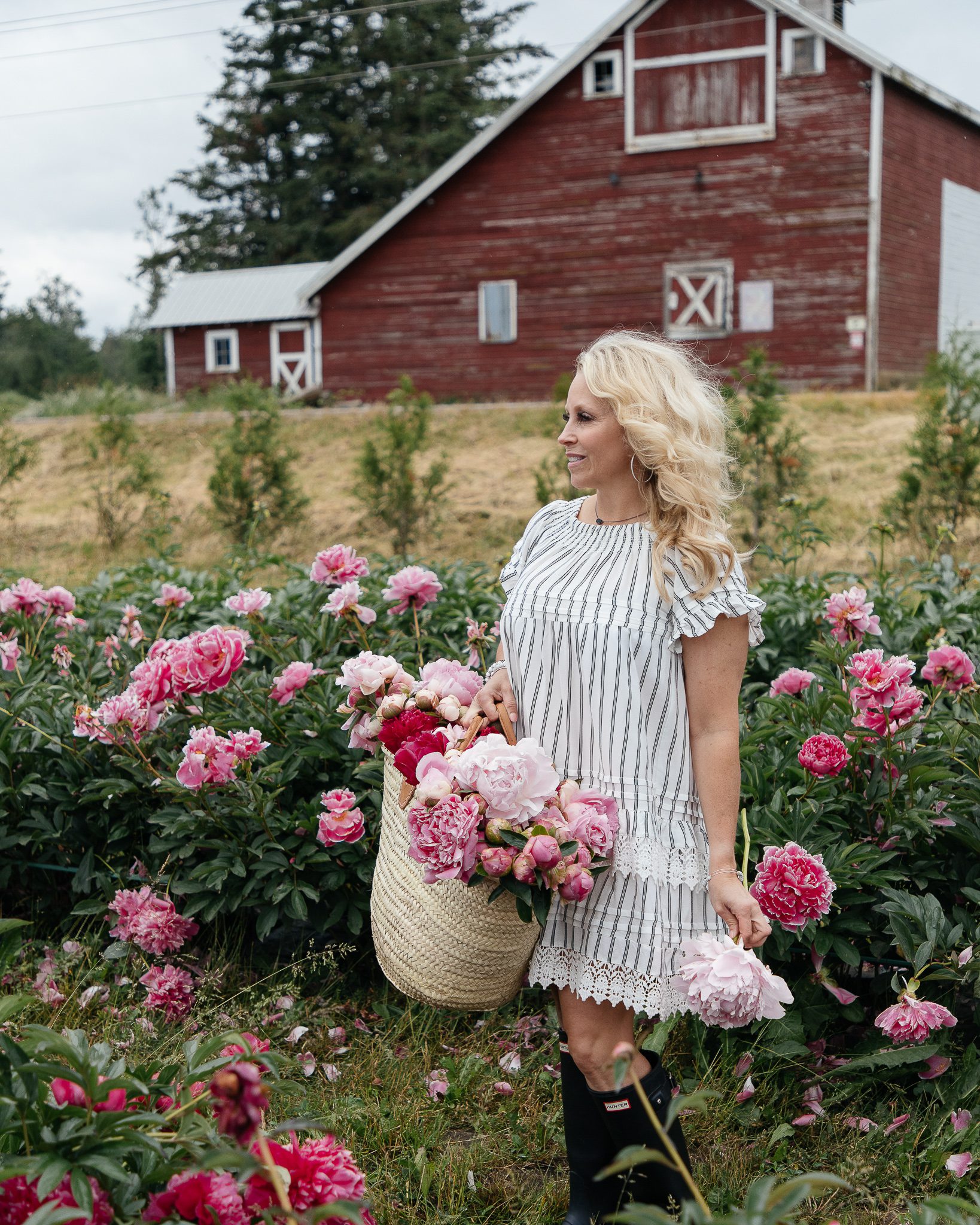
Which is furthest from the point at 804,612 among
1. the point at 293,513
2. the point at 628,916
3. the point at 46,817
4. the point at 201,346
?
the point at 201,346

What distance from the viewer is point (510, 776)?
2014 millimetres

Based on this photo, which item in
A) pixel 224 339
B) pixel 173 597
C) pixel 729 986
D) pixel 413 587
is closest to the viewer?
pixel 729 986

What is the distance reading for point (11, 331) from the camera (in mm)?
53125

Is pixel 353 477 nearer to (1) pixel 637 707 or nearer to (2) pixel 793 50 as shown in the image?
(2) pixel 793 50

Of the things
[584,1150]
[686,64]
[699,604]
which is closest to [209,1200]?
[584,1150]

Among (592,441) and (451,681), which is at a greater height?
(592,441)

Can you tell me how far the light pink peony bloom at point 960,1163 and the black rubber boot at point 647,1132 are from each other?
2.01 ft

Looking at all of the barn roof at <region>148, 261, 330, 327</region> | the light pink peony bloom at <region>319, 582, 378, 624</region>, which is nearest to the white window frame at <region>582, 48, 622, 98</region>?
the barn roof at <region>148, 261, 330, 327</region>

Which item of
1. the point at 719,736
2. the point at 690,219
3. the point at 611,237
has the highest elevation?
the point at 690,219

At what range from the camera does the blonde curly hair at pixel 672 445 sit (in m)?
2.30

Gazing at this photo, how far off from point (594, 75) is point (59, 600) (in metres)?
18.0

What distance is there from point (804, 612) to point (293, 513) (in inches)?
344

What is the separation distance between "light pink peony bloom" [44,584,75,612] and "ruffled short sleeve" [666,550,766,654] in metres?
2.67

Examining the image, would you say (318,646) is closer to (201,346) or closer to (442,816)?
(442,816)
